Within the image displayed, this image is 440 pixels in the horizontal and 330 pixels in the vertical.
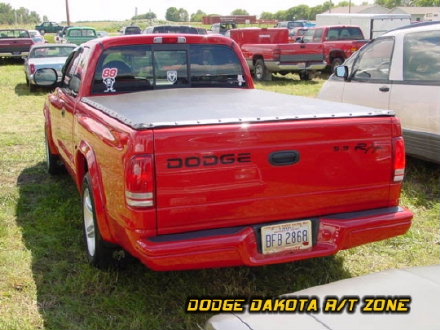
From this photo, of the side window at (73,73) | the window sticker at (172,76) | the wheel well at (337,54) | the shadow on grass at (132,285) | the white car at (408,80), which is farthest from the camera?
the wheel well at (337,54)

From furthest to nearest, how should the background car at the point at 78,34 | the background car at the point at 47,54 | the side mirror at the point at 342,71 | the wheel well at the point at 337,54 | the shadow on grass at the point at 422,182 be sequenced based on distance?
1. the background car at the point at 78,34
2. the wheel well at the point at 337,54
3. the background car at the point at 47,54
4. the side mirror at the point at 342,71
5. the shadow on grass at the point at 422,182

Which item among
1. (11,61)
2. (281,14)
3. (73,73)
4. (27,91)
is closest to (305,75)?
(27,91)

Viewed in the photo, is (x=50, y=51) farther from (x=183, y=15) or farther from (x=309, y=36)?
(x=183, y=15)

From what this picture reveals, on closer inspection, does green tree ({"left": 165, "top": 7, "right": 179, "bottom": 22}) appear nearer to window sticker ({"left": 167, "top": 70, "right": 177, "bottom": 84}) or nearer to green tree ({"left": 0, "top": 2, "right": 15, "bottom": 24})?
green tree ({"left": 0, "top": 2, "right": 15, "bottom": 24})

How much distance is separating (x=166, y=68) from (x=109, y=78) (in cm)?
56

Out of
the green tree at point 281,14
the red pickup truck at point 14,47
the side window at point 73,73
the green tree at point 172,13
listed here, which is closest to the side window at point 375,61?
the side window at point 73,73

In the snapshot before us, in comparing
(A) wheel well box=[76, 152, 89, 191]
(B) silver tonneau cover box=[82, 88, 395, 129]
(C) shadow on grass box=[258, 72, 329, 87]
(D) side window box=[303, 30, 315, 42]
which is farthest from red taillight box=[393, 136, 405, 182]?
(D) side window box=[303, 30, 315, 42]

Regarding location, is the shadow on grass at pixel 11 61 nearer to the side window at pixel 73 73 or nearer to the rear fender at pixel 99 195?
the side window at pixel 73 73

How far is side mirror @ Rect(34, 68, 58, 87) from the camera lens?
5.26 m

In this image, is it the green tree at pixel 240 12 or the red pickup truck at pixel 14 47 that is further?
the green tree at pixel 240 12

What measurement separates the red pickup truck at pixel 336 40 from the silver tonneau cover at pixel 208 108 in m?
12.9

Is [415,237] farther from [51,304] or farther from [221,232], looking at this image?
[51,304]

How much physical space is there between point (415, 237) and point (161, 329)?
250 centimetres

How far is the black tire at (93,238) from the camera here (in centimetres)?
370
